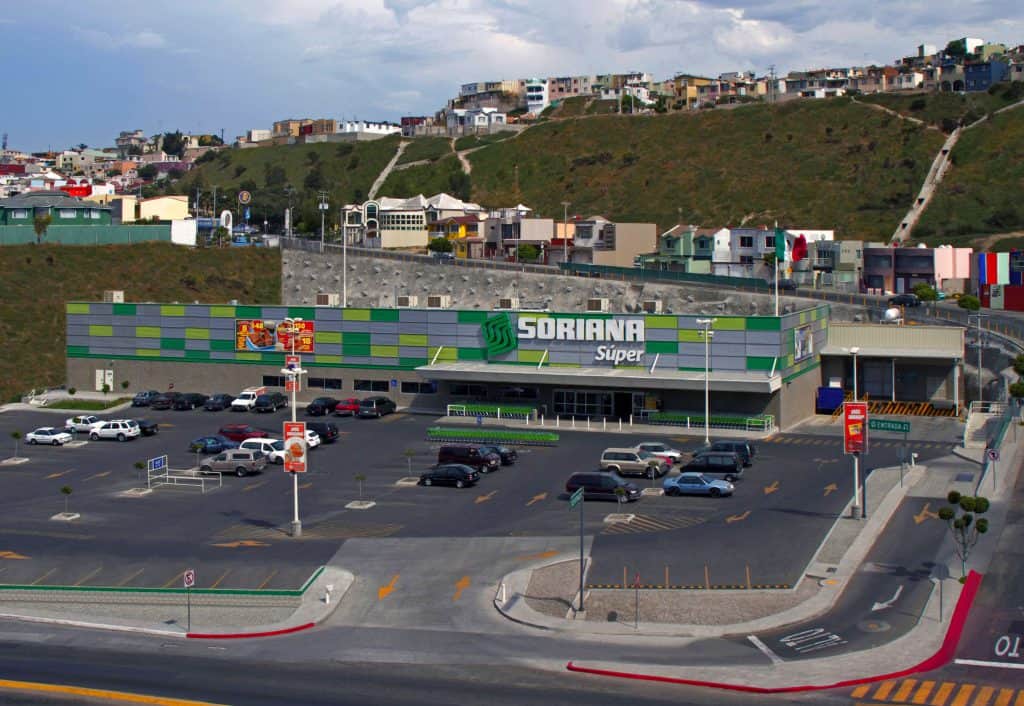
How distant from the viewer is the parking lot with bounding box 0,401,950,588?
136ft

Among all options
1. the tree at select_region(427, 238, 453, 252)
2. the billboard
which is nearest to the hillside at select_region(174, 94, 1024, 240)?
the tree at select_region(427, 238, 453, 252)

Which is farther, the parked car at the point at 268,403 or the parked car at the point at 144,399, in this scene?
the parked car at the point at 144,399

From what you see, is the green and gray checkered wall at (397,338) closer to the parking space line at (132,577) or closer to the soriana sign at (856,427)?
the soriana sign at (856,427)

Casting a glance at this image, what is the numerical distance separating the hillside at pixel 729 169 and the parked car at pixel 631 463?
9730 cm

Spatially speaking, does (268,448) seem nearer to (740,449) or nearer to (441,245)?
(740,449)

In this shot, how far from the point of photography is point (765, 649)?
3244 centimetres

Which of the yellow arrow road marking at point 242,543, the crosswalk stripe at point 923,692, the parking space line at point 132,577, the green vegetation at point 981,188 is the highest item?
the green vegetation at point 981,188

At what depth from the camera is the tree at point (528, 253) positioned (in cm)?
13638

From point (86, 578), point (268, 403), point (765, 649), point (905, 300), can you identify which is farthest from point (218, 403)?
point (905, 300)

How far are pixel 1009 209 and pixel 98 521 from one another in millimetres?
123916

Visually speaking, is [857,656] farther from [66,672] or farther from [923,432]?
[923,432]

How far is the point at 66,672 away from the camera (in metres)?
30.5

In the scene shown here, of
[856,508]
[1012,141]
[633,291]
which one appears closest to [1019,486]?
[856,508]

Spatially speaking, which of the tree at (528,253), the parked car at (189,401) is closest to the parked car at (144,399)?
the parked car at (189,401)
